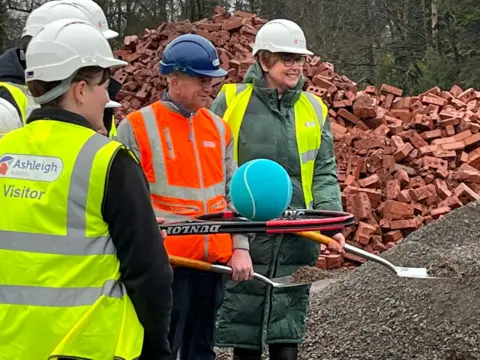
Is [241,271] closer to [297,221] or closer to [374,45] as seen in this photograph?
[297,221]

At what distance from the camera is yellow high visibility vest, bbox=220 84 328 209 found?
4.32m

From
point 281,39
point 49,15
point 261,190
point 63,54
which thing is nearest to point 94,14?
point 49,15

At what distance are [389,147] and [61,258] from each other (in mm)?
9859

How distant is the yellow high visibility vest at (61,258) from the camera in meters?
2.23

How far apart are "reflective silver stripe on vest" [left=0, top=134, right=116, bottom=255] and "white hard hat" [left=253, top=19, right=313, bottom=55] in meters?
2.21

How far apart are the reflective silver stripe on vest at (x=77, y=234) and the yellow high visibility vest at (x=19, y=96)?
4.87 feet

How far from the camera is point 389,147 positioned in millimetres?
11742

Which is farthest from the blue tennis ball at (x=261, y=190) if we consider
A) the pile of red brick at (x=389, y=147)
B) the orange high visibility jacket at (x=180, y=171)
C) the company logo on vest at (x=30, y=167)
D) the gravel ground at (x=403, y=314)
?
the pile of red brick at (x=389, y=147)

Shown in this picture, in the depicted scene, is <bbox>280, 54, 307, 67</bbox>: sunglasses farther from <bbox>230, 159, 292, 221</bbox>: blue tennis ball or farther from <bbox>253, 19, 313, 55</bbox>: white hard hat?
<bbox>230, 159, 292, 221</bbox>: blue tennis ball

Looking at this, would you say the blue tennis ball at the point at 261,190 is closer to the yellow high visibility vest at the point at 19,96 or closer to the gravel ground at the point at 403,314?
the yellow high visibility vest at the point at 19,96

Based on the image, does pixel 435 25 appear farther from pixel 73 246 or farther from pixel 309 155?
pixel 73 246

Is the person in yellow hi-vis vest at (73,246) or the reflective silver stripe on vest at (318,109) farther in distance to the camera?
A: the reflective silver stripe on vest at (318,109)

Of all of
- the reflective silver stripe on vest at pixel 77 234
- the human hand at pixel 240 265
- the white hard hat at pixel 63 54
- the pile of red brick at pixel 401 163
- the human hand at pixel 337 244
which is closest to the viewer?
the reflective silver stripe on vest at pixel 77 234

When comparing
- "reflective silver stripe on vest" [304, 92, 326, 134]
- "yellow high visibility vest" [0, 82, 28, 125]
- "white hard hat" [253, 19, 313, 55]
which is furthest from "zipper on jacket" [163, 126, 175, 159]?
"reflective silver stripe on vest" [304, 92, 326, 134]
